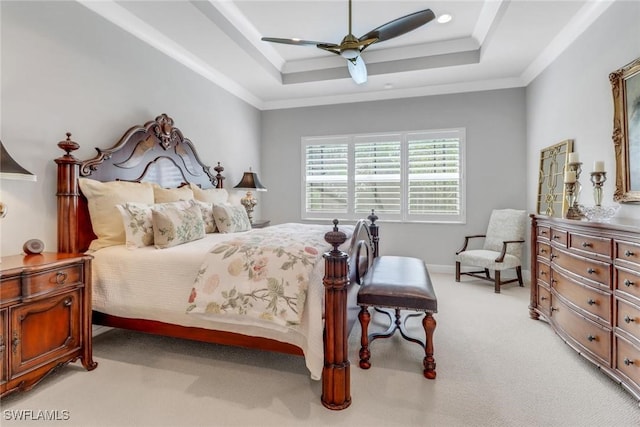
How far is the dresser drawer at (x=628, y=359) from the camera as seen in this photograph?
5.79ft

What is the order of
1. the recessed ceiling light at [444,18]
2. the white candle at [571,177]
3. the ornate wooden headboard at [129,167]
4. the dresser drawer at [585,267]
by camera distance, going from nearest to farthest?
the dresser drawer at [585,267], the ornate wooden headboard at [129,167], the white candle at [571,177], the recessed ceiling light at [444,18]

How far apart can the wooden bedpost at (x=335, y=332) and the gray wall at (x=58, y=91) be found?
225 centimetres

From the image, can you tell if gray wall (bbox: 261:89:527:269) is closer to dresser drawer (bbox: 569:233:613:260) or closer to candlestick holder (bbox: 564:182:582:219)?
candlestick holder (bbox: 564:182:582:219)

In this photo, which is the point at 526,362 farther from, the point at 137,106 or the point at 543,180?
the point at 137,106

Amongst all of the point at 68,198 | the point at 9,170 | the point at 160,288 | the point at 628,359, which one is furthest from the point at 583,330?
the point at 68,198

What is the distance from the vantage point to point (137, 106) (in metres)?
3.17

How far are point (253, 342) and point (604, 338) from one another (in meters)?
2.28

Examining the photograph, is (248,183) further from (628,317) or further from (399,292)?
(628,317)

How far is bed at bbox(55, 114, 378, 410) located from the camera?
178 cm

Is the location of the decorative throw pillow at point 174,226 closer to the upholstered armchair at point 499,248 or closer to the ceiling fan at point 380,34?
the ceiling fan at point 380,34

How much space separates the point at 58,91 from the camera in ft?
8.05

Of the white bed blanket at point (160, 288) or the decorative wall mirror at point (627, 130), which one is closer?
the white bed blanket at point (160, 288)

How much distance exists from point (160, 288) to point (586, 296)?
300cm

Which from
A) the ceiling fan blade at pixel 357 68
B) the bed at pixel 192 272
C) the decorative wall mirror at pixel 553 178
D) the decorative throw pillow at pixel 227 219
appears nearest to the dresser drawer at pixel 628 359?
the bed at pixel 192 272
